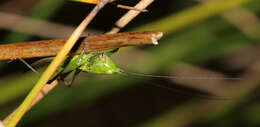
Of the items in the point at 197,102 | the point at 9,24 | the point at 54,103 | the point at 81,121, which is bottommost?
the point at 81,121

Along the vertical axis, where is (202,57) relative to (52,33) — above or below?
below

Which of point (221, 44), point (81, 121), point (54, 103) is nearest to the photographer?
point (54, 103)

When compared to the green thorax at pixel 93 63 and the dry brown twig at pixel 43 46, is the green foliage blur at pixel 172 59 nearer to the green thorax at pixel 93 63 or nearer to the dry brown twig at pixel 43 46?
the green thorax at pixel 93 63

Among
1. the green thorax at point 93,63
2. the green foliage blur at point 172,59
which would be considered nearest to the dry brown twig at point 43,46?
the green thorax at point 93,63

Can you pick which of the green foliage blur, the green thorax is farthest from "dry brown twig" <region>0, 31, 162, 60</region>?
the green foliage blur

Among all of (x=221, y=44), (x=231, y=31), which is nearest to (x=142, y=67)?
(x=221, y=44)

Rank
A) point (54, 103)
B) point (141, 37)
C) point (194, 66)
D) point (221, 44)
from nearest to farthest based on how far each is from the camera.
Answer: point (141, 37)
point (54, 103)
point (221, 44)
point (194, 66)

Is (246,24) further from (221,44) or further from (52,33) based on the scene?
(52,33)

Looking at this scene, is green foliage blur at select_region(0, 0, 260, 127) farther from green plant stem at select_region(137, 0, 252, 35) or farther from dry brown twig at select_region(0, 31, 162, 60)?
dry brown twig at select_region(0, 31, 162, 60)

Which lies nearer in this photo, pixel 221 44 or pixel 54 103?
pixel 54 103
